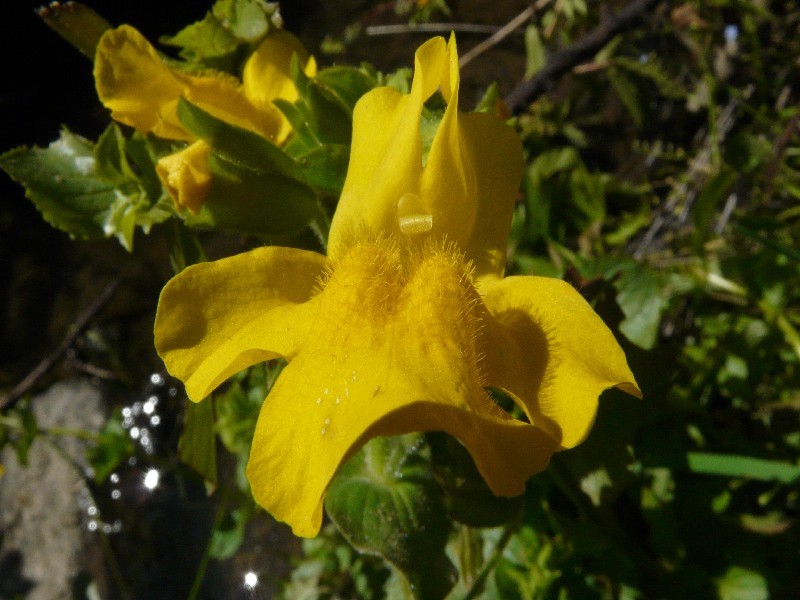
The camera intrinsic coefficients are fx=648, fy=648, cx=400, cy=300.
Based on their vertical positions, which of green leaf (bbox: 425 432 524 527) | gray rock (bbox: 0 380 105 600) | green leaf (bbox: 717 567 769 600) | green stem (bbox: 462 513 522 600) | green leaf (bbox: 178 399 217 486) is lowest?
gray rock (bbox: 0 380 105 600)

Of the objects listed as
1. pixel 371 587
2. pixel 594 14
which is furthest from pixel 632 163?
pixel 371 587

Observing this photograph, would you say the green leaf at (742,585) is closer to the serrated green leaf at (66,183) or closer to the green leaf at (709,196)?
the green leaf at (709,196)

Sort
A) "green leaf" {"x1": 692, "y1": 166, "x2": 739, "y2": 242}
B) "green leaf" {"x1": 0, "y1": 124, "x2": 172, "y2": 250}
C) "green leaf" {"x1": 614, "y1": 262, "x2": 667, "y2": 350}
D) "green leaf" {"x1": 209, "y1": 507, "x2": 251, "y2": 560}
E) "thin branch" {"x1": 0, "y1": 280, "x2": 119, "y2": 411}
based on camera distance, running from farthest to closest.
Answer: "thin branch" {"x1": 0, "y1": 280, "x2": 119, "y2": 411} → "green leaf" {"x1": 209, "y1": 507, "x2": 251, "y2": 560} → "green leaf" {"x1": 692, "y1": 166, "x2": 739, "y2": 242} → "green leaf" {"x1": 614, "y1": 262, "x2": 667, "y2": 350} → "green leaf" {"x1": 0, "y1": 124, "x2": 172, "y2": 250}

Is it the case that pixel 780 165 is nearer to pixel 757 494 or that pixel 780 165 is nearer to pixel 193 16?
pixel 757 494

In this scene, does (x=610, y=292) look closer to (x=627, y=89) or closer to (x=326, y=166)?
(x=326, y=166)

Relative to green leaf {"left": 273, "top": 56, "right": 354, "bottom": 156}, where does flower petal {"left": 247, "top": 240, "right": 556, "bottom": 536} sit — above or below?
below

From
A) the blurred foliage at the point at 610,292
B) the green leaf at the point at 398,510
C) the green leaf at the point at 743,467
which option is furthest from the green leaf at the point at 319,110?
the green leaf at the point at 743,467

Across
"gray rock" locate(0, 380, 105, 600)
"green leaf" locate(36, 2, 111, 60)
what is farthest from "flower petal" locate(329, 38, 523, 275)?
"gray rock" locate(0, 380, 105, 600)

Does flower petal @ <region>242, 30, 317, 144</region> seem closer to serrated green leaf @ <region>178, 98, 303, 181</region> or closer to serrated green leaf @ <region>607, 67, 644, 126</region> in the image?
serrated green leaf @ <region>178, 98, 303, 181</region>
